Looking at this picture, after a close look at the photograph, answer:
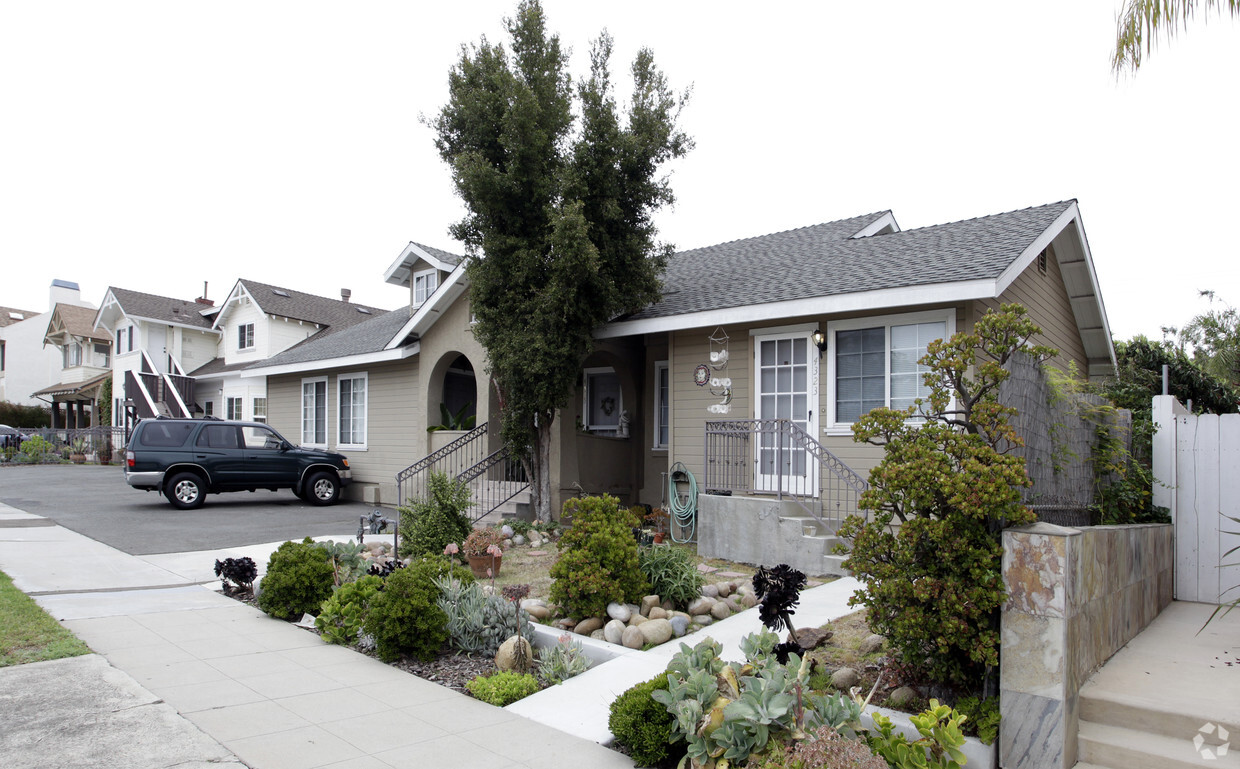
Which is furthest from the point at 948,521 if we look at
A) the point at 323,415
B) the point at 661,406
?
the point at 323,415

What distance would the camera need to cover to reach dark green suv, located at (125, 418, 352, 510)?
14.7m

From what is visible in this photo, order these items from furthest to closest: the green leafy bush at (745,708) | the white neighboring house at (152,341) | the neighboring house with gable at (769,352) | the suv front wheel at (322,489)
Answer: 1. the white neighboring house at (152,341)
2. the suv front wheel at (322,489)
3. the neighboring house with gable at (769,352)
4. the green leafy bush at (745,708)

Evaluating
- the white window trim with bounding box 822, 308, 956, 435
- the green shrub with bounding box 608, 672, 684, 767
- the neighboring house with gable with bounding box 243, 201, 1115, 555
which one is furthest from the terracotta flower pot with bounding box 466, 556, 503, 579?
the white window trim with bounding box 822, 308, 956, 435

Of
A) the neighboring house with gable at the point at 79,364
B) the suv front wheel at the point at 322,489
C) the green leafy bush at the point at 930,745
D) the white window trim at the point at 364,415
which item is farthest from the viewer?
the neighboring house with gable at the point at 79,364

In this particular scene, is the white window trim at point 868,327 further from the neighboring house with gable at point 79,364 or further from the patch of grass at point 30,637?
the neighboring house with gable at point 79,364

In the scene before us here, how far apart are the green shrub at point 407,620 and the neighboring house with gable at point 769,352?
13.9 ft

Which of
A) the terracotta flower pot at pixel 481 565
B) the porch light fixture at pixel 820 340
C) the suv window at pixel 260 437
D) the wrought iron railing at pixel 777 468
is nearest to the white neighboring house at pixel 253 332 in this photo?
the suv window at pixel 260 437

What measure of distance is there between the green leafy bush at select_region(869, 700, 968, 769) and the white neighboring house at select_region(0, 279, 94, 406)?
175 feet

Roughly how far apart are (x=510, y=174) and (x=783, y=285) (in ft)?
14.3

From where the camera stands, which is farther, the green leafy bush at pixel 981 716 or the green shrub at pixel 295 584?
the green shrub at pixel 295 584

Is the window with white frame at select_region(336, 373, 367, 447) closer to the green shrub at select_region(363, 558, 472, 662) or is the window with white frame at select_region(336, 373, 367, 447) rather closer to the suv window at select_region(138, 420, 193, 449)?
the suv window at select_region(138, 420, 193, 449)

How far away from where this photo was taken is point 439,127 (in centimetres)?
1183

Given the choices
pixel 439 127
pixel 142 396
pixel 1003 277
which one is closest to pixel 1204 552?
pixel 1003 277

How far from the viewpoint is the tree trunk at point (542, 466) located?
1189 centimetres
